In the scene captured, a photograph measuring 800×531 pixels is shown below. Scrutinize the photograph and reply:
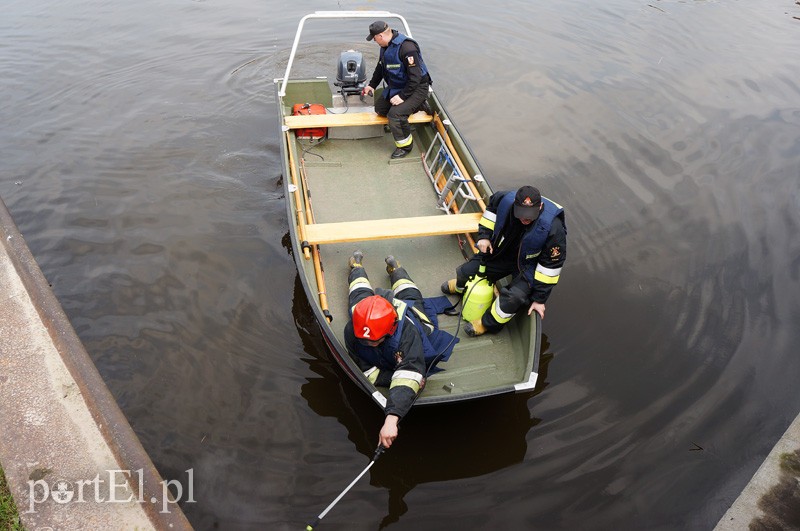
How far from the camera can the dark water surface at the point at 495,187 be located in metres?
4.45

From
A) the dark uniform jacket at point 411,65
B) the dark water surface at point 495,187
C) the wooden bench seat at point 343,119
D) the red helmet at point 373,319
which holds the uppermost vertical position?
the dark uniform jacket at point 411,65

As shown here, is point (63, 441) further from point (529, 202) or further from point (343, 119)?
point (343, 119)

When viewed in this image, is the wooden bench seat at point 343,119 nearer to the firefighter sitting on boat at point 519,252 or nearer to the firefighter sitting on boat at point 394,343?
the firefighter sitting on boat at point 519,252

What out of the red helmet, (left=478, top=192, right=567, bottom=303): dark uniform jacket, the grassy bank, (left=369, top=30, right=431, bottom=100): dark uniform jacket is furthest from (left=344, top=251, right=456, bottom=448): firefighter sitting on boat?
(left=369, top=30, right=431, bottom=100): dark uniform jacket

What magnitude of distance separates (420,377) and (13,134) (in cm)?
846

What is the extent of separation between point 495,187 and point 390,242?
248 cm

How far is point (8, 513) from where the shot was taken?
3.50 meters

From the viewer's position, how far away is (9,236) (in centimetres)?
575

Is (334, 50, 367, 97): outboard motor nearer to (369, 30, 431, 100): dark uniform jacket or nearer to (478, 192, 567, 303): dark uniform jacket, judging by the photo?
(369, 30, 431, 100): dark uniform jacket

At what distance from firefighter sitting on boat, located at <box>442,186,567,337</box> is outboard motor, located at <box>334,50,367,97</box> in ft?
13.2

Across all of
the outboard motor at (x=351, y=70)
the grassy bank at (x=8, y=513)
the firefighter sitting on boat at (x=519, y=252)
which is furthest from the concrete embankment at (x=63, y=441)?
the outboard motor at (x=351, y=70)

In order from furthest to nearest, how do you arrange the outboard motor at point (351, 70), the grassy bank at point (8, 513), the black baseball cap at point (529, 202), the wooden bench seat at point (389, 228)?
the outboard motor at point (351, 70)
the wooden bench seat at point (389, 228)
the black baseball cap at point (529, 202)
the grassy bank at point (8, 513)

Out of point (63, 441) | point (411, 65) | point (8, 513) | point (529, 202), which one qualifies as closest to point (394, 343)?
point (529, 202)

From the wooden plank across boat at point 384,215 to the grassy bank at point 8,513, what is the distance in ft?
7.74
